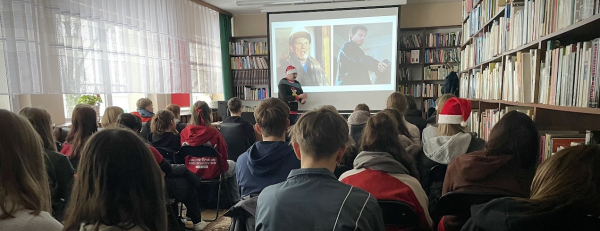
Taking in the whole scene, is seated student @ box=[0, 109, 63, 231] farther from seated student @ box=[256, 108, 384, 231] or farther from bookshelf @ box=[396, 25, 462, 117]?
bookshelf @ box=[396, 25, 462, 117]

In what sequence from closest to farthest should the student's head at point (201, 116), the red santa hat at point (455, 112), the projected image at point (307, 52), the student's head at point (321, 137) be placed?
the student's head at point (321, 137)
the red santa hat at point (455, 112)
the student's head at point (201, 116)
the projected image at point (307, 52)

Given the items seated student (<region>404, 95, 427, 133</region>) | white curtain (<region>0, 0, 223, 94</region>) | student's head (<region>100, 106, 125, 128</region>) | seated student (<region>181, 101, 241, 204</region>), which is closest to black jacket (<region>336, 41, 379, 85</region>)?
seated student (<region>404, 95, 427, 133</region>)

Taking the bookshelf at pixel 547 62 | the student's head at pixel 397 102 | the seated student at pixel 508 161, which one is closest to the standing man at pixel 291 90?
the student's head at pixel 397 102

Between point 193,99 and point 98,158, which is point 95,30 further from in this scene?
point 98,158

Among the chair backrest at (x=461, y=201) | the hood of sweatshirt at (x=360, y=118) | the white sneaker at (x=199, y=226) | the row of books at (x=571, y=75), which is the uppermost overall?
the row of books at (x=571, y=75)

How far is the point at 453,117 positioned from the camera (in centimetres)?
220

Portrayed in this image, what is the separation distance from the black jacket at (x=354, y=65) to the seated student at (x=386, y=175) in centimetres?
447

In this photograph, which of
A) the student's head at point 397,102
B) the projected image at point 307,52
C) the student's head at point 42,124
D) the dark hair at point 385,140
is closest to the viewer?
the dark hair at point 385,140

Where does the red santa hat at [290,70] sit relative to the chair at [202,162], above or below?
above

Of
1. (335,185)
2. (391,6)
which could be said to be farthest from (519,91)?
(391,6)

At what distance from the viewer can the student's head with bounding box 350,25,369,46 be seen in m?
5.92

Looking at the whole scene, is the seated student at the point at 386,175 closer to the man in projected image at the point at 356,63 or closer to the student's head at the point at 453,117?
the student's head at the point at 453,117

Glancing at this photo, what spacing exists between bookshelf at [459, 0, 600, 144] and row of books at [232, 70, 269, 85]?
462cm

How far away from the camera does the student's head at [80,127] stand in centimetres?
210
